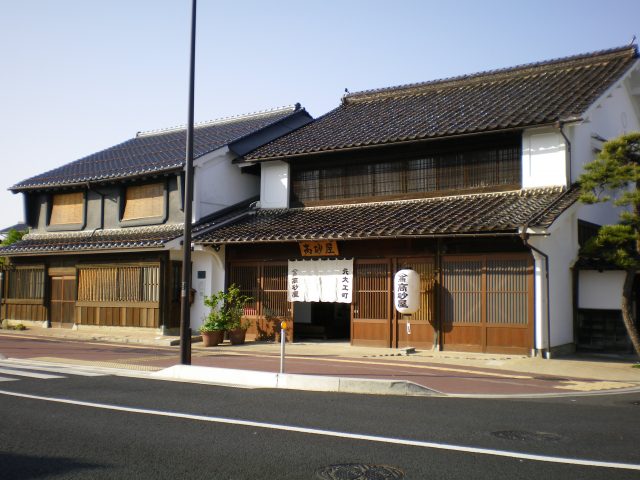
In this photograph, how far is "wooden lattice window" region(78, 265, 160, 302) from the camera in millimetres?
21750

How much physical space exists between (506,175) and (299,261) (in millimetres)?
6366

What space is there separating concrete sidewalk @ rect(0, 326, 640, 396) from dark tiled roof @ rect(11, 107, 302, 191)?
6.96 metres

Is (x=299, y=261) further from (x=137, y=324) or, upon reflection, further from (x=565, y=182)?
(x=565, y=182)

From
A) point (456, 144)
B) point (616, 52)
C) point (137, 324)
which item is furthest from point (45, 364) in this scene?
point (616, 52)

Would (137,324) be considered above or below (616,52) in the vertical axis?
below

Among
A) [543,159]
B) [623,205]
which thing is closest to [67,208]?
[543,159]

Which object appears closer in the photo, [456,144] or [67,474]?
[67,474]

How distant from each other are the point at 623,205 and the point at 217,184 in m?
13.4

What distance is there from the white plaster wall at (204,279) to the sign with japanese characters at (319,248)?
316 cm

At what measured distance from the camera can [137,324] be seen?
21828mm

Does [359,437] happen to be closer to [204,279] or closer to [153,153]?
[204,279]

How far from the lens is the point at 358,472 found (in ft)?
19.9

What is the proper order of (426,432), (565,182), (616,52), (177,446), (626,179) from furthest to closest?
(616,52), (565,182), (626,179), (426,432), (177,446)

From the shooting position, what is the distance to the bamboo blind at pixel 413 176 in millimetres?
18203
